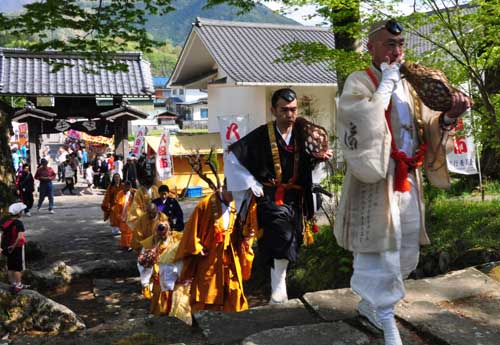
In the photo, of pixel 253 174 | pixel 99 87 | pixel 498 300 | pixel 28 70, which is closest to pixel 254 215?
pixel 253 174

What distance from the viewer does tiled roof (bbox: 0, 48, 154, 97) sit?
17.0 metres

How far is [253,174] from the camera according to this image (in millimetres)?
3883

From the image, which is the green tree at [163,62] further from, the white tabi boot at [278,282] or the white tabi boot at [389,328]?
the white tabi boot at [389,328]

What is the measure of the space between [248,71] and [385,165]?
1510 cm

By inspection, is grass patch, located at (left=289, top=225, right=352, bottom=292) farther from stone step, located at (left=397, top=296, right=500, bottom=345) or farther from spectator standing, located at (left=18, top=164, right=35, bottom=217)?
spectator standing, located at (left=18, top=164, right=35, bottom=217)

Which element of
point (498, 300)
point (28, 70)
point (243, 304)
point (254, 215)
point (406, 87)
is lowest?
point (243, 304)

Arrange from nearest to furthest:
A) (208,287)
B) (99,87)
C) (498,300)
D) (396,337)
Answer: (396,337)
(498,300)
(208,287)
(99,87)

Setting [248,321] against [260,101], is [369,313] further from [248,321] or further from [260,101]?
[260,101]

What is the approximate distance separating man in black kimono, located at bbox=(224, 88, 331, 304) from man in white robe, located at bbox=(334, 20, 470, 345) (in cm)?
94

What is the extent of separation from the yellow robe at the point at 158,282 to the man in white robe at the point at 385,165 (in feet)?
11.9

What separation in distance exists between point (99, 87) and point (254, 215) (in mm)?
14668

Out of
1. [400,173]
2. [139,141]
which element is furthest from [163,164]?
[400,173]

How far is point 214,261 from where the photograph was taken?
15.6 ft

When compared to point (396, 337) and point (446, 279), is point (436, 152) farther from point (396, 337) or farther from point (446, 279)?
point (446, 279)
